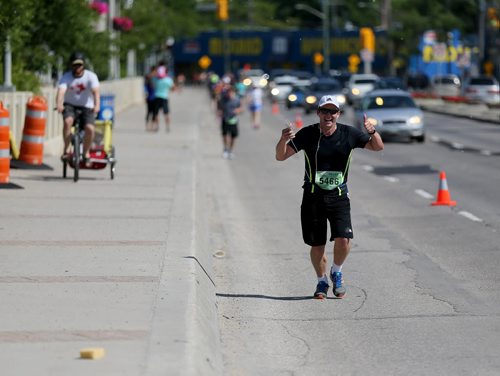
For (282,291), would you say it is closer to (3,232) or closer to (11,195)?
(3,232)

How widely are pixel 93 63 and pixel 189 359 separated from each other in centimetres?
2835

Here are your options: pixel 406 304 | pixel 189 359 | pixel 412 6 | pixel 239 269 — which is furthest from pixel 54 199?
pixel 412 6

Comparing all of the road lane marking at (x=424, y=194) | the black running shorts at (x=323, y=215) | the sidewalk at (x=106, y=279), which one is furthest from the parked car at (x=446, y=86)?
the black running shorts at (x=323, y=215)

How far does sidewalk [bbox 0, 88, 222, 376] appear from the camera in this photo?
789 cm

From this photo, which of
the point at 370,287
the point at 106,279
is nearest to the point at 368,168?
the point at 370,287

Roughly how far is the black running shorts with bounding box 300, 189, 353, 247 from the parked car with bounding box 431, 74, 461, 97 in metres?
74.1

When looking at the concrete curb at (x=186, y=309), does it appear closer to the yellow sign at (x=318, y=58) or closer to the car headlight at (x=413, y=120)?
the car headlight at (x=413, y=120)

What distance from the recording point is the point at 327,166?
1104cm

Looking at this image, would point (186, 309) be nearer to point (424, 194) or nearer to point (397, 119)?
point (424, 194)

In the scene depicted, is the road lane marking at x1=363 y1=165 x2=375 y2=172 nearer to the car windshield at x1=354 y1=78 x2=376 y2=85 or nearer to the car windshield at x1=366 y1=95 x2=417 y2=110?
the car windshield at x1=366 y1=95 x2=417 y2=110

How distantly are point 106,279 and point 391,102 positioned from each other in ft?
98.3

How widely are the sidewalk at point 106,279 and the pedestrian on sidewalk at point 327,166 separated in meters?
1.11

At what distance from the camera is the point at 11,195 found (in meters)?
18.1

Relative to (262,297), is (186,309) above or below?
above
